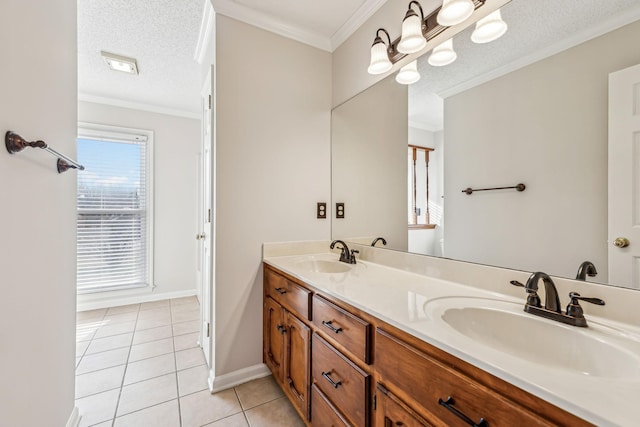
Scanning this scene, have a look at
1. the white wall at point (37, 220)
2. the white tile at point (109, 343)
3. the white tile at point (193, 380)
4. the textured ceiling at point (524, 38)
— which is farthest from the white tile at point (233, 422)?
the textured ceiling at point (524, 38)

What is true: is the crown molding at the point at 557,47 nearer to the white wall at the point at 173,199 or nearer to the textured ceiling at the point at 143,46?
the textured ceiling at the point at 143,46

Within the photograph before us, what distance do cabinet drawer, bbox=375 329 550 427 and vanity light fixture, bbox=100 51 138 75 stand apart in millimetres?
2874

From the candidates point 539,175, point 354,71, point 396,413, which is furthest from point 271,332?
point 354,71

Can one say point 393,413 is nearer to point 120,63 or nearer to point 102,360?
point 102,360

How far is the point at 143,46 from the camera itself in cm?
213

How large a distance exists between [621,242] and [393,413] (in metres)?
0.88

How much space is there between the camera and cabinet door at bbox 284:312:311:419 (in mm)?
1323

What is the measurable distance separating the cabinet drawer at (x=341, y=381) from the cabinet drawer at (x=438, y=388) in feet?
0.44

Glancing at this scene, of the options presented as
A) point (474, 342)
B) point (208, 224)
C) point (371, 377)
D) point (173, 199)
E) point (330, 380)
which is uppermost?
point (173, 199)

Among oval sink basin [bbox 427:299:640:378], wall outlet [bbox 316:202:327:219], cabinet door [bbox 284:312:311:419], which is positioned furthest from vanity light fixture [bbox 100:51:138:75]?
oval sink basin [bbox 427:299:640:378]

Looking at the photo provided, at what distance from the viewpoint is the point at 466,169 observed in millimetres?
1287

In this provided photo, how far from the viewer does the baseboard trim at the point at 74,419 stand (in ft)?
4.46

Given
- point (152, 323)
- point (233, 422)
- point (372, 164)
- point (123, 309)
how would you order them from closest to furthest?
point (233, 422) < point (372, 164) < point (152, 323) < point (123, 309)

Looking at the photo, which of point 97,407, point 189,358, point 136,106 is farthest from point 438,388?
point 136,106
